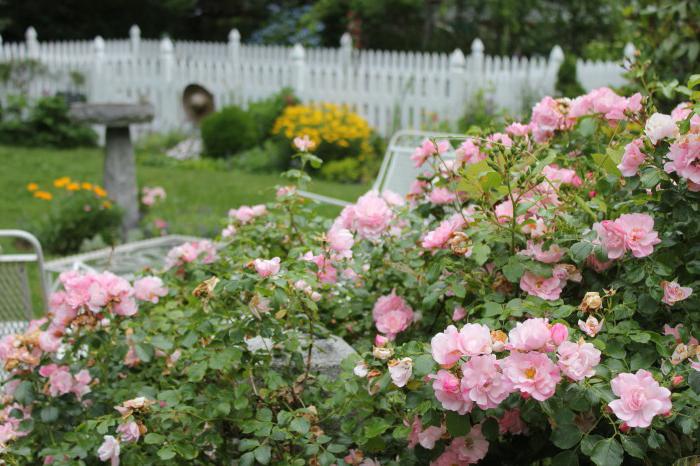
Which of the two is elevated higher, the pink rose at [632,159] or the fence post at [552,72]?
the pink rose at [632,159]

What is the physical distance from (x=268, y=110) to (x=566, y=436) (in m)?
10.1

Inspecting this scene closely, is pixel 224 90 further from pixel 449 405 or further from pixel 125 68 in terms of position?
pixel 449 405

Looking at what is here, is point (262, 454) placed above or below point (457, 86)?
below

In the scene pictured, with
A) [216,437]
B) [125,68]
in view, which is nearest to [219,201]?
[125,68]

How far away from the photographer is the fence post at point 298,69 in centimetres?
1193

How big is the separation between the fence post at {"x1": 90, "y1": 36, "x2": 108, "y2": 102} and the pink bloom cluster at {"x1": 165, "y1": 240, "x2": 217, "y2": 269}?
11.5 m

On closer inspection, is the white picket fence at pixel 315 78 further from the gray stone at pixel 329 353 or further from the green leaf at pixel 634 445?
the green leaf at pixel 634 445

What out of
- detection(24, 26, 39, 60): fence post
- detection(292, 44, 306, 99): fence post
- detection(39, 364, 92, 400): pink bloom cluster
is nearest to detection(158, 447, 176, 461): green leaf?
detection(39, 364, 92, 400): pink bloom cluster

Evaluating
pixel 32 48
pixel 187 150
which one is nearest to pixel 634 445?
pixel 187 150

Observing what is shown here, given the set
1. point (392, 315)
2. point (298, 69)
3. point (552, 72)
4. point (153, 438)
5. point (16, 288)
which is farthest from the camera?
point (298, 69)

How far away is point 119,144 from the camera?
7516 millimetres

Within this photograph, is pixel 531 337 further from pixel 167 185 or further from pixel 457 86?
pixel 457 86

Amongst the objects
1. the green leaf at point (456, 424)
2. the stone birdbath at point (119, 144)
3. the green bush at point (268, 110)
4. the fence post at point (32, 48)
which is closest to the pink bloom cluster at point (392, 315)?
the green leaf at point (456, 424)

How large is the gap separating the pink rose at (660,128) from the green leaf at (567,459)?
62 centimetres
